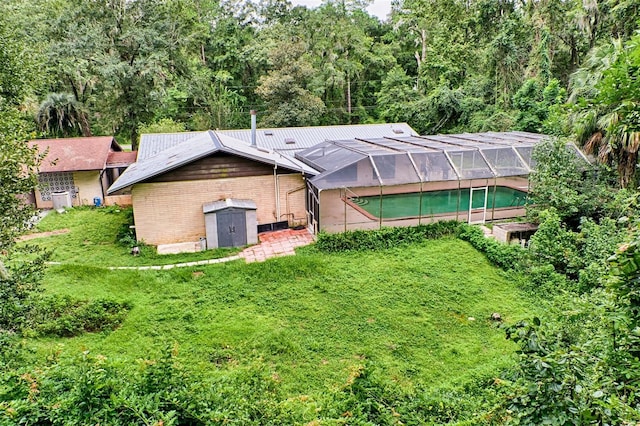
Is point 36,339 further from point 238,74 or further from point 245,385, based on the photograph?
point 238,74

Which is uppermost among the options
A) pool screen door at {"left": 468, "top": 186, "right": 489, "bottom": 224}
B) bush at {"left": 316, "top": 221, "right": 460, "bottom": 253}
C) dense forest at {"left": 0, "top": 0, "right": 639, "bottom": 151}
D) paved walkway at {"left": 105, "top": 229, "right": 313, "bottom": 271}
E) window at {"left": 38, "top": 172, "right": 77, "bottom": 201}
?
dense forest at {"left": 0, "top": 0, "right": 639, "bottom": 151}

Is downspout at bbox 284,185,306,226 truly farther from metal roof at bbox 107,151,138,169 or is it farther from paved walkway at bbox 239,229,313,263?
metal roof at bbox 107,151,138,169

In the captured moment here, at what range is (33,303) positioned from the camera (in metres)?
6.57

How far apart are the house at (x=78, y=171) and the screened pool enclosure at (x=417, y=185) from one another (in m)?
10.5

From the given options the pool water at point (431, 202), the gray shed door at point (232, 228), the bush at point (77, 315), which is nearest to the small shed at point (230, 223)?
the gray shed door at point (232, 228)

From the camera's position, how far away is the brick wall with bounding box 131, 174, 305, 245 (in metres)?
13.7

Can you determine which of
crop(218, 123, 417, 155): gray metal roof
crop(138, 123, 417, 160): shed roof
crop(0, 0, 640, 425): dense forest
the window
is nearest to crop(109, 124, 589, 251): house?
crop(0, 0, 640, 425): dense forest

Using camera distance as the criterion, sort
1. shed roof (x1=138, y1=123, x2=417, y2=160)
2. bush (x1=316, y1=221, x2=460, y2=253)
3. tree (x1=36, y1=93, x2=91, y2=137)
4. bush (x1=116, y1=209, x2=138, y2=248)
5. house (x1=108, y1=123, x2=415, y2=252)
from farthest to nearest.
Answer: tree (x1=36, y1=93, x2=91, y2=137) < shed roof (x1=138, y1=123, x2=417, y2=160) < bush (x1=116, y1=209, x2=138, y2=248) < house (x1=108, y1=123, x2=415, y2=252) < bush (x1=316, y1=221, x2=460, y2=253)

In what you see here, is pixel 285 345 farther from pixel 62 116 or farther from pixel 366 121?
pixel 366 121

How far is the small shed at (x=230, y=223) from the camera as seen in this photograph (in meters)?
13.5

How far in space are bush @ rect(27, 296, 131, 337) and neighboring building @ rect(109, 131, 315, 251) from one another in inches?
172

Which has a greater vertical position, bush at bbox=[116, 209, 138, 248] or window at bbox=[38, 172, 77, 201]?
window at bbox=[38, 172, 77, 201]

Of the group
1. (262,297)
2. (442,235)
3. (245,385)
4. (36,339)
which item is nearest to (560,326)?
(245,385)

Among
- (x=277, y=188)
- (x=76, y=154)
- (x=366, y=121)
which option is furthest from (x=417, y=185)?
(x=366, y=121)
